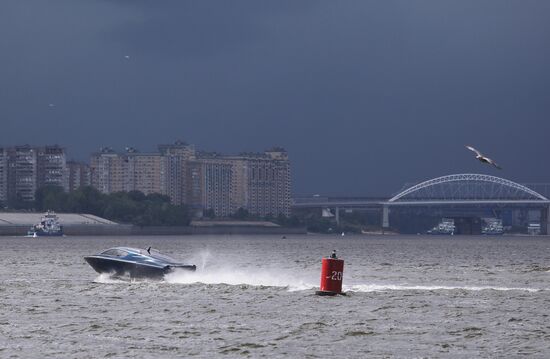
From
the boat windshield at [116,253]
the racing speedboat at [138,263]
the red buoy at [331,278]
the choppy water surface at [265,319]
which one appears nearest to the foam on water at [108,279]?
the choppy water surface at [265,319]

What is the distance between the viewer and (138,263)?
164ft

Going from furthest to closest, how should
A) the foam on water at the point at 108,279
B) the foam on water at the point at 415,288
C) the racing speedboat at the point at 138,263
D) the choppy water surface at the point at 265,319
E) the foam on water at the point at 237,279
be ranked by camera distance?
1. the foam on water at the point at 108,279
2. the foam on water at the point at 237,279
3. the racing speedboat at the point at 138,263
4. the foam on water at the point at 415,288
5. the choppy water surface at the point at 265,319

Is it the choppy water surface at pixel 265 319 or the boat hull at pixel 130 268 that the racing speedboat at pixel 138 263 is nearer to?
the boat hull at pixel 130 268

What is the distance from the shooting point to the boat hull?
50.0 m

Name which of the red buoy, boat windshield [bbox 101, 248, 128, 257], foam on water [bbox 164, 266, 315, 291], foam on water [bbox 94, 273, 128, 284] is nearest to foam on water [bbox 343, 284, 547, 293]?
foam on water [bbox 164, 266, 315, 291]

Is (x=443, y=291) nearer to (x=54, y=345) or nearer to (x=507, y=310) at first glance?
(x=507, y=310)

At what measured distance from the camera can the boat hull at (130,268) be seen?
5000cm

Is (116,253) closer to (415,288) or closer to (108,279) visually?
(108,279)

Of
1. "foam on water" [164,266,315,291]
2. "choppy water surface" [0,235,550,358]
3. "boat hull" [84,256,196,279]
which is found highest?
"boat hull" [84,256,196,279]

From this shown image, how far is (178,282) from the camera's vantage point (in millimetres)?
51000

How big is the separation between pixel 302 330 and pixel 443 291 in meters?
15.8

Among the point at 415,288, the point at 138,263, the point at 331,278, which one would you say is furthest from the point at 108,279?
the point at 331,278

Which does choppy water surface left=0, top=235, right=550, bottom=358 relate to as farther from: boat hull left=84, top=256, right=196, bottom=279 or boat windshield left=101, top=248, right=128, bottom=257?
boat windshield left=101, top=248, right=128, bottom=257

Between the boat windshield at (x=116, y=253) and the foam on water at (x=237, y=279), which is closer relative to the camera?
the foam on water at (x=237, y=279)
